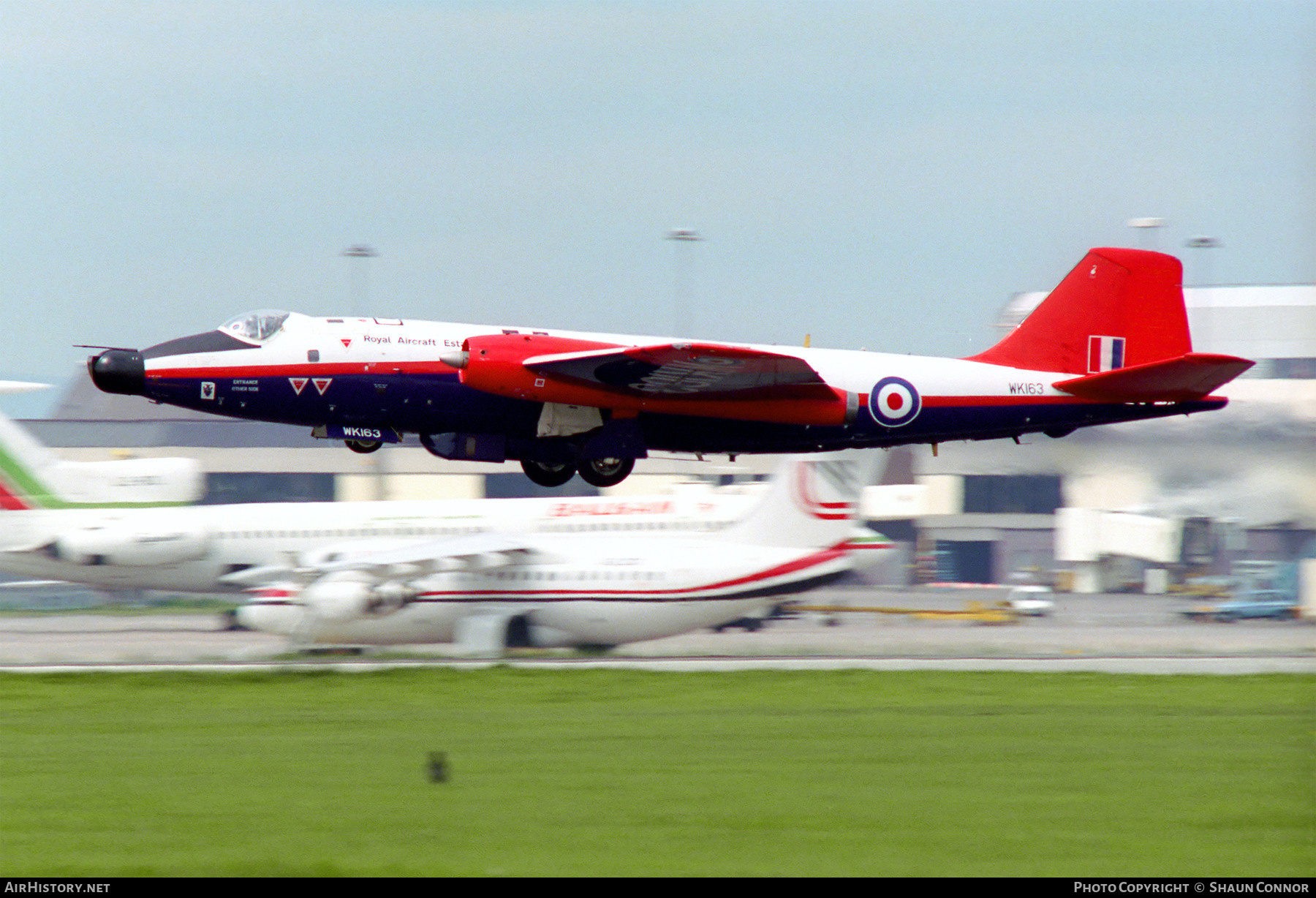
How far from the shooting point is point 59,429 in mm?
59062

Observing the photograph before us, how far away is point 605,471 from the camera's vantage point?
26.9 m

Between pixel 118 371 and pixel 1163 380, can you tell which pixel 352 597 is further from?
pixel 1163 380

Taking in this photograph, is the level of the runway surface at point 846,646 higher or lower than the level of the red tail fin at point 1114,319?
lower

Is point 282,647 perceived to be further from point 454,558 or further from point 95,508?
point 95,508

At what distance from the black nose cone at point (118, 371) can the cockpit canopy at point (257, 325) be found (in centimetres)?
158

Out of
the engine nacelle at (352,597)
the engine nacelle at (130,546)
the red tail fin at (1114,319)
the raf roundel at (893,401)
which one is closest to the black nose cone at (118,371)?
the engine nacelle at (352,597)

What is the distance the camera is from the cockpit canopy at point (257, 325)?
25.2 metres

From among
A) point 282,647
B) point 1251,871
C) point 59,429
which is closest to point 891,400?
point 1251,871

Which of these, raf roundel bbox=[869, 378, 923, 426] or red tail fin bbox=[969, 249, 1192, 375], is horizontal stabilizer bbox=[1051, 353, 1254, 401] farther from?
raf roundel bbox=[869, 378, 923, 426]

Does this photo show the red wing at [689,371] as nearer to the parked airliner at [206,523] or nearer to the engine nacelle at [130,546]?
the parked airliner at [206,523]

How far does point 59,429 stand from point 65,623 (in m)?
13.8

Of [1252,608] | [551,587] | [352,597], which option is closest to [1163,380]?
[551,587]

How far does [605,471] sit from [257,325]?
6698 millimetres

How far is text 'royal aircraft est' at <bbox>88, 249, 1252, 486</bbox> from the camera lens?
24875 mm
